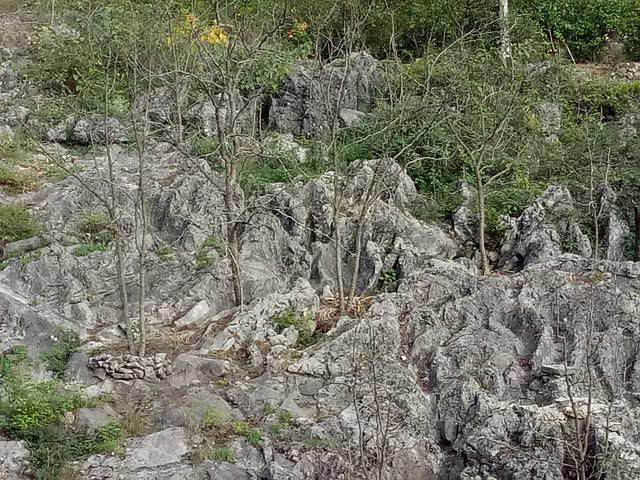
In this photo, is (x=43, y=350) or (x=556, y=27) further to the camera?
(x=556, y=27)

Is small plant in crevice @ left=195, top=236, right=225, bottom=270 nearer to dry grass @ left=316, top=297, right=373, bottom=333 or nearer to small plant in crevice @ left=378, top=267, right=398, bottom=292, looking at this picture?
dry grass @ left=316, top=297, right=373, bottom=333

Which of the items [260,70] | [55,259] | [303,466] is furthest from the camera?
[260,70]

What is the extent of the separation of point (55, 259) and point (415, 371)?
505 centimetres

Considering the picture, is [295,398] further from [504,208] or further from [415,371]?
[504,208]

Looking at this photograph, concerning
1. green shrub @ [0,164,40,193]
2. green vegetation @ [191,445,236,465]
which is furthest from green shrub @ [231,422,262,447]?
green shrub @ [0,164,40,193]

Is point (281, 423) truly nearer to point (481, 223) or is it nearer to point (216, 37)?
point (481, 223)

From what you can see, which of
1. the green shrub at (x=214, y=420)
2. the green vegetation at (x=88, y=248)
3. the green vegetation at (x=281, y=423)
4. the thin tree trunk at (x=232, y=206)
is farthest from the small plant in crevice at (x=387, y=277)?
the green vegetation at (x=88, y=248)

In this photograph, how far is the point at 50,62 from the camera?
15812mm

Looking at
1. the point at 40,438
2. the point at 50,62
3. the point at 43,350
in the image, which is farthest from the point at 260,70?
the point at 50,62

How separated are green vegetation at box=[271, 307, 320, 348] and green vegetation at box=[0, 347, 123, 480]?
2314 mm

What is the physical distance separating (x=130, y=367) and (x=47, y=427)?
3.90 ft

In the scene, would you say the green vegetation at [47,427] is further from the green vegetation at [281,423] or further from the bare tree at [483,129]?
the bare tree at [483,129]

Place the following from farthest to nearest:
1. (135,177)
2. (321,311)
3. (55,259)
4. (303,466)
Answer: (135,177) < (55,259) < (321,311) < (303,466)

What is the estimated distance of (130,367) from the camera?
8.18 meters
